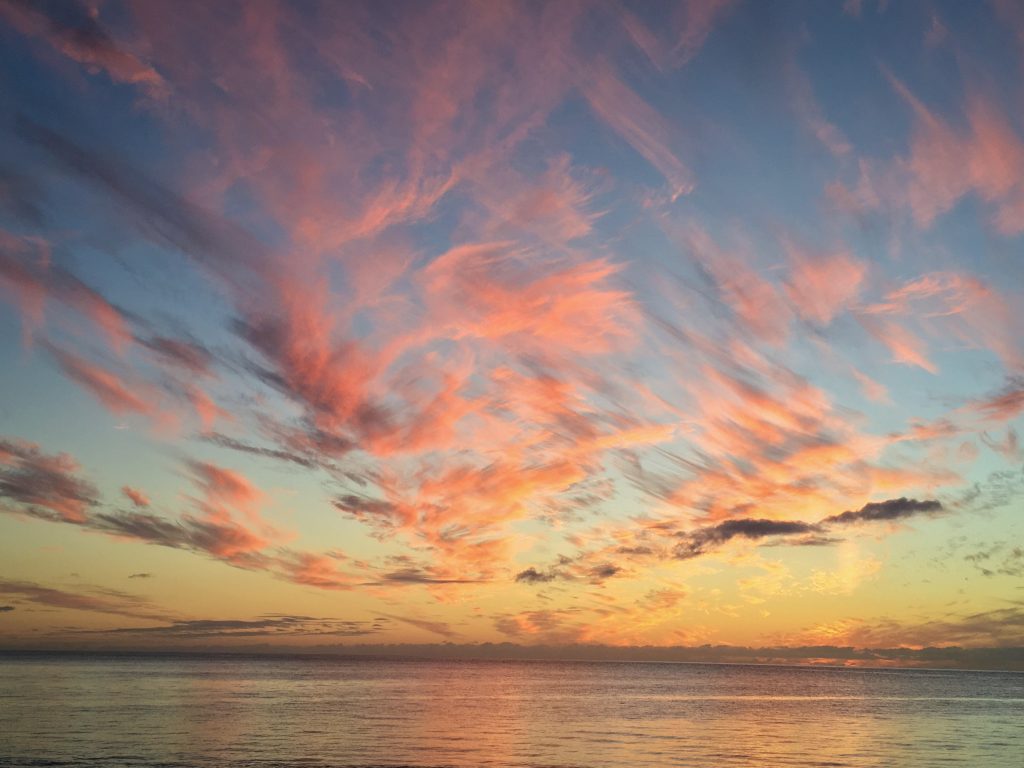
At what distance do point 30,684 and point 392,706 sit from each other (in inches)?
2861

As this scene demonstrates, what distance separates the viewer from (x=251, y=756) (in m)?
55.9

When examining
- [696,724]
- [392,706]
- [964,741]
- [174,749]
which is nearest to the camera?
[174,749]

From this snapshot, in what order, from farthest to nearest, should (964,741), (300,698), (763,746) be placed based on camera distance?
1. (300,698)
2. (964,741)
3. (763,746)

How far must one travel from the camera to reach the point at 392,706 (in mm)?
109188

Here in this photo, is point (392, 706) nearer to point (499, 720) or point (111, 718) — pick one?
point (499, 720)

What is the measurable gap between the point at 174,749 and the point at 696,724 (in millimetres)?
58723

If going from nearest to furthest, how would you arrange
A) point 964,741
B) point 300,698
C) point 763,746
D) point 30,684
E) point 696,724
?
point 763,746, point 964,741, point 696,724, point 300,698, point 30,684

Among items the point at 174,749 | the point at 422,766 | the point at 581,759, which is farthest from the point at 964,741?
the point at 174,749

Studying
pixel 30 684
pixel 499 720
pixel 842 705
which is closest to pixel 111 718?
pixel 499 720

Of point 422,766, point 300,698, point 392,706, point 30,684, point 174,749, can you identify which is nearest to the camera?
point 422,766

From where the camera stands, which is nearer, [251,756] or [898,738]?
[251,756]

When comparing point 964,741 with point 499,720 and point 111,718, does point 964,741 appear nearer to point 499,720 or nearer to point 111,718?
point 499,720

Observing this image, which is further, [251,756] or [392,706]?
[392,706]

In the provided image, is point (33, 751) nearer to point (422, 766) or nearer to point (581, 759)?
point (422, 766)
